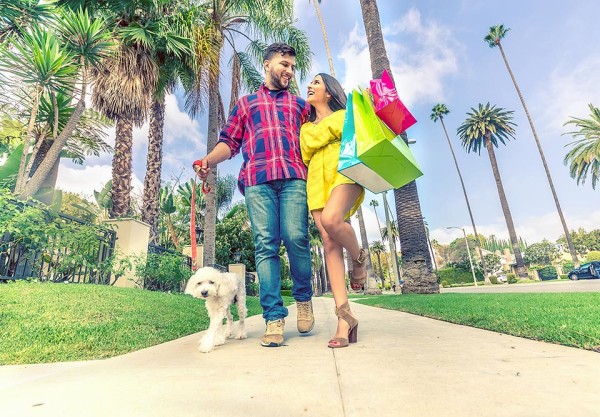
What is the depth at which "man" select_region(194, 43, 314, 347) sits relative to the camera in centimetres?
256

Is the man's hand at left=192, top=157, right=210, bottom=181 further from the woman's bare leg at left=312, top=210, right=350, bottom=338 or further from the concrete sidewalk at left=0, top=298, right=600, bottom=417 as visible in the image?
the concrete sidewalk at left=0, top=298, right=600, bottom=417

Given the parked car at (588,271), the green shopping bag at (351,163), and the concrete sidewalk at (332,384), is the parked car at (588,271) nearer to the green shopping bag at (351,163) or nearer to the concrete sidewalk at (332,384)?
the concrete sidewalk at (332,384)

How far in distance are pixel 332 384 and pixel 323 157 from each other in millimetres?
1698

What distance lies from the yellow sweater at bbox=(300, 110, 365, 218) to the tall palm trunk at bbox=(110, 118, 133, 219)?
841 centimetres

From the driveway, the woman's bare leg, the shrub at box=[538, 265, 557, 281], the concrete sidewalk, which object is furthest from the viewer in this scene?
the shrub at box=[538, 265, 557, 281]

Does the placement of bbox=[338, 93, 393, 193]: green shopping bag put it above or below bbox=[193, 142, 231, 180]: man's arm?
below

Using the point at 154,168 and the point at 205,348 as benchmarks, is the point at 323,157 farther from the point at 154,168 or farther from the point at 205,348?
the point at 154,168

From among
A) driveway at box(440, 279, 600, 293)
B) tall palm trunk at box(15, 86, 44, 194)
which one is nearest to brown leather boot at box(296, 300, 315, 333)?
tall palm trunk at box(15, 86, 44, 194)

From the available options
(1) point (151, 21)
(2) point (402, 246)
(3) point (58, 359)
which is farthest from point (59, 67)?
(2) point (402, 246)

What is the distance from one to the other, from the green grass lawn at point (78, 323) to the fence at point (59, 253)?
1.34 m

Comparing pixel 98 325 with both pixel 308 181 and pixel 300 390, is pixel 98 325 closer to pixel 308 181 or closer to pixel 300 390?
pixel 308 181

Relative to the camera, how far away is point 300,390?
3.89ft

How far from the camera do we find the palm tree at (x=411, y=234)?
8.86 m

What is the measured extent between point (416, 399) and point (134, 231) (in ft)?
27.4
